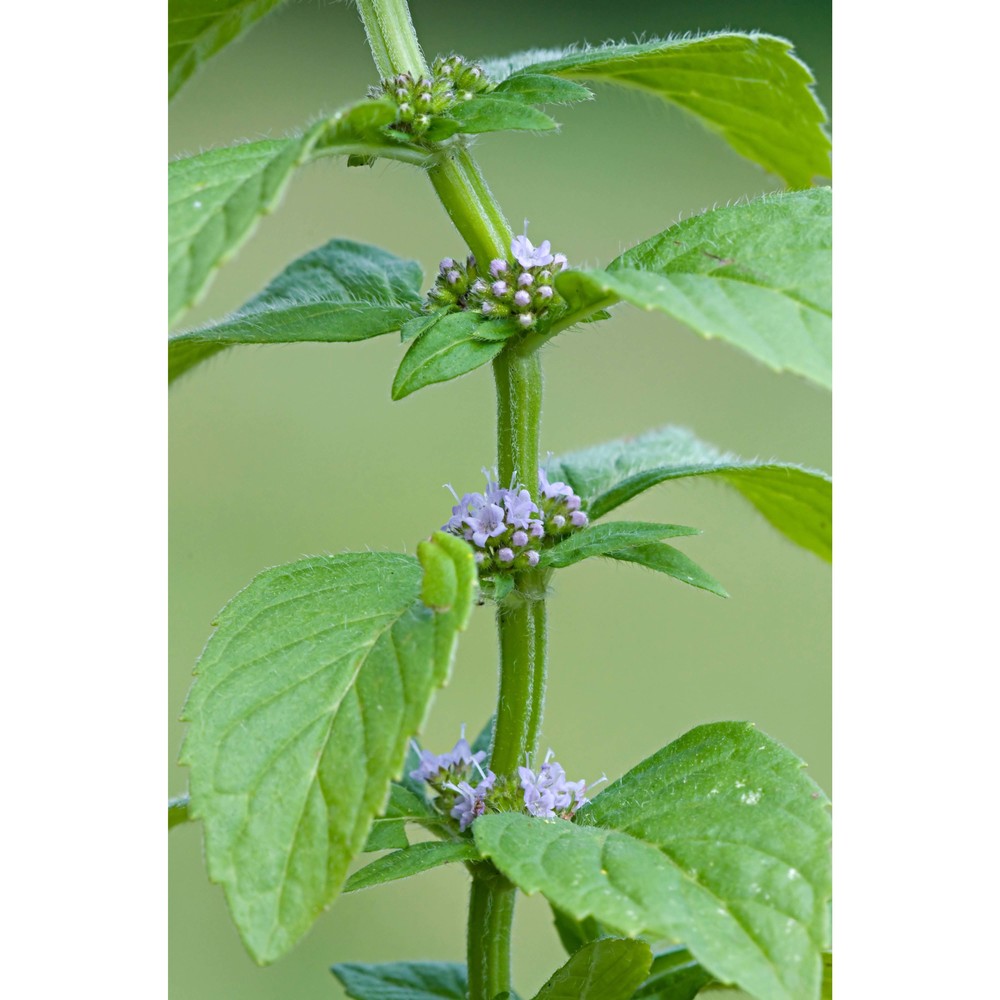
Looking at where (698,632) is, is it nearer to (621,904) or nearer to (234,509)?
(234,509)

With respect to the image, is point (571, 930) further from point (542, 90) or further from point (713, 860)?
point (542, 90)

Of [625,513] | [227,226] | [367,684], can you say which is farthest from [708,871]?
[625,513]

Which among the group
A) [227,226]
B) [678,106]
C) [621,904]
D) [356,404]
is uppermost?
[356,404]

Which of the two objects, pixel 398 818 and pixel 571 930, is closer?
pixel 398 818

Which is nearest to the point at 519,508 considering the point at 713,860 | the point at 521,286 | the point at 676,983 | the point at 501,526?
the point at 501,526

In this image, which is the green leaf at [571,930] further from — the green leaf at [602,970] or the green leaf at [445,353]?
the green leaf at [445,353]
